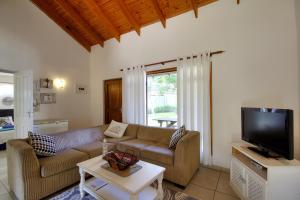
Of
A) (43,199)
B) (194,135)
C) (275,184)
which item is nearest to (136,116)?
(194,135)

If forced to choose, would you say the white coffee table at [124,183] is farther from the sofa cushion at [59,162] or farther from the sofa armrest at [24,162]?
the sofa armrest at [24,162]

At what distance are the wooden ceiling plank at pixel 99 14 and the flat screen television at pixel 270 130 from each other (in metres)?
3.59

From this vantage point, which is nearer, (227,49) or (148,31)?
(227,49)

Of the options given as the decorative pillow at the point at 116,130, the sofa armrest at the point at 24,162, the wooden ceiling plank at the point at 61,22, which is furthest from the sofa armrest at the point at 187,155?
the wooden ceiling plank at the point at 61,22

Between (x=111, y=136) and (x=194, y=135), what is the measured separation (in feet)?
6.14

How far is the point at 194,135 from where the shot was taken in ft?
8.45

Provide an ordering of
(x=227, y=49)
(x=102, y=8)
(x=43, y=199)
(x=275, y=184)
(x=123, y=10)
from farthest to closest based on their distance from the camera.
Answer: (x=102, y=8) < (x=123, y=10) < (x=227, y=49) < (x=43, y=199) < (x=275, y=184)

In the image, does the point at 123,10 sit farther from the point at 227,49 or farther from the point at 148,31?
the point at 227,49

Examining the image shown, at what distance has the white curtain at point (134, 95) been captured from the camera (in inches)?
155

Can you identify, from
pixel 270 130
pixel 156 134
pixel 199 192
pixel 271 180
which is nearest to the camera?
pixel 271 180

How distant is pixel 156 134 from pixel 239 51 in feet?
7.11

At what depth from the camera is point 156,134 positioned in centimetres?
322

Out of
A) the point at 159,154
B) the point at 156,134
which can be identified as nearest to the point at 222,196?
the point at 159,154

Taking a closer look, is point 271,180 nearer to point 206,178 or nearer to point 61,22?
point 206,178
